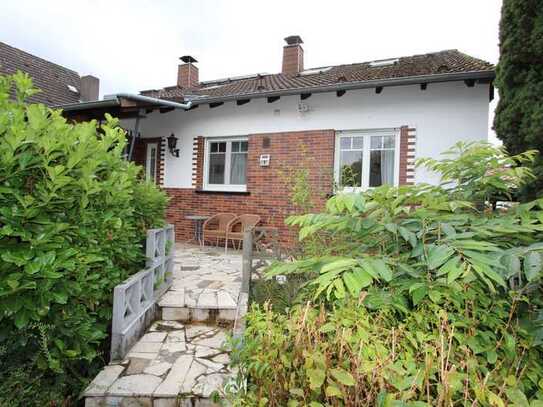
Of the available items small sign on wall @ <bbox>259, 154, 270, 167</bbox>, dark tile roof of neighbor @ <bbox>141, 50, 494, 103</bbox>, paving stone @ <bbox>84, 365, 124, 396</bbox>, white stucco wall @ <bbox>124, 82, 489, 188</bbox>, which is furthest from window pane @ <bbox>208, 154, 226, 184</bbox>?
paving stone @ <bbox>84, 365, 124, 396</bbox>

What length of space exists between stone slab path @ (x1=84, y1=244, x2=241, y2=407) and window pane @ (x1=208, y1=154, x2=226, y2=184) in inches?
164

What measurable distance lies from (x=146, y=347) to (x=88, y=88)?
1463 cm

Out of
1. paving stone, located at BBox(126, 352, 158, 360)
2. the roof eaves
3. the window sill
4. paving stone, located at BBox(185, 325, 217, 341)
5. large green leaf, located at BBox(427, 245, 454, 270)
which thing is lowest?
paving stone, located at BBox(126, 352, 158, 360)

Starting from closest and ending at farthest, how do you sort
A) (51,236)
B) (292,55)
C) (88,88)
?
1. (51,236)
2. (292,55)
3. (88,88)

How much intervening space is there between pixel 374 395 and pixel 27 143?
2238mm

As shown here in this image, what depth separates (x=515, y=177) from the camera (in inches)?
69.1

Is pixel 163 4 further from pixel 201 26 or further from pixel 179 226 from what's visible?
pixel 179 226

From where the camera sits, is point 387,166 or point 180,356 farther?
point 387,166

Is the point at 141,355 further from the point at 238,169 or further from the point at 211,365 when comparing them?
the point at 238,169

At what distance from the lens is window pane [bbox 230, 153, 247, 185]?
823 centimetres

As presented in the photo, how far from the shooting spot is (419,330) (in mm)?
1293

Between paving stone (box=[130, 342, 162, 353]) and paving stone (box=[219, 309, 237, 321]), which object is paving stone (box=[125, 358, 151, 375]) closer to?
paving stone (box=[130, 342, 162, 353])

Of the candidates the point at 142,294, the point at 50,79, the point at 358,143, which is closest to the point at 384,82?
the point at 358,143

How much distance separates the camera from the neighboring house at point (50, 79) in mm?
A: 11938
